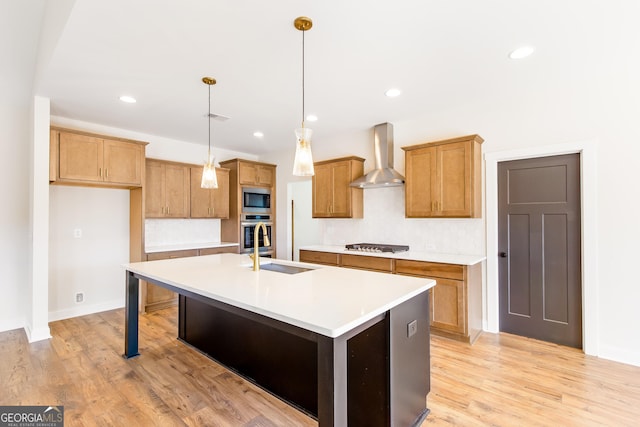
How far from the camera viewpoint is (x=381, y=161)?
4191mm

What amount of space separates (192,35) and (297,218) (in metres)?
4.79

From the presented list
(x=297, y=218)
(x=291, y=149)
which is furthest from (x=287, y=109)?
(x=297, y=218)

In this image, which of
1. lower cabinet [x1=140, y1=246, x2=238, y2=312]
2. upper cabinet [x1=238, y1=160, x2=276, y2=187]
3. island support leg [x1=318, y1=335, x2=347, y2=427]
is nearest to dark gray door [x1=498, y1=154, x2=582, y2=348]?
island support leg [x1=318, y1=335, x2=347, y2=427]

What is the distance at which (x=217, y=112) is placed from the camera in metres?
3.78

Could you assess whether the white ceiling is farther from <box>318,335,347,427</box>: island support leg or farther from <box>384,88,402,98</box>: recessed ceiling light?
<box>318,335,347,427</box>: island support leg

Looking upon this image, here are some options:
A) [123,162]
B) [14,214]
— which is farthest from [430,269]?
[14,214]

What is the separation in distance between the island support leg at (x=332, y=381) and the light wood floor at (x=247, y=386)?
82cm

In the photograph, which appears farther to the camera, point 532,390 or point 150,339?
point 150,339

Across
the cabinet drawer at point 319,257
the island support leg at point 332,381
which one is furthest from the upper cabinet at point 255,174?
the island support leg at point 332,381

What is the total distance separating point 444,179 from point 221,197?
3571 millimetres

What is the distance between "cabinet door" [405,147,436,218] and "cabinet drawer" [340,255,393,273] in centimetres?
67

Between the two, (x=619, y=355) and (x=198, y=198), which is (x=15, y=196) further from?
(x=619, y=355)

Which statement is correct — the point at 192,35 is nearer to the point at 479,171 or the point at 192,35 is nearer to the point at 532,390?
the point at 479,171

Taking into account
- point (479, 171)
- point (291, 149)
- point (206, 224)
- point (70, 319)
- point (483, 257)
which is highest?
point (291, 149)
